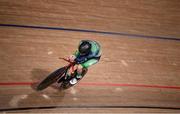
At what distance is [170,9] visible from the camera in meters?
8.30

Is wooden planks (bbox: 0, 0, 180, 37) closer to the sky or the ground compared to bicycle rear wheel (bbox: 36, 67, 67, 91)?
closer to the sky

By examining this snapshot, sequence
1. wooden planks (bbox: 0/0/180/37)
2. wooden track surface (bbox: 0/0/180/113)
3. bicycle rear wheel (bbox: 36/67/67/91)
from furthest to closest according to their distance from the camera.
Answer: wooden planks (bbox: 0/0/180/37) → wooden track surface (bbox: 0/0/180/113) → bicycle rear wheel (bbox: 36/67/67/91)

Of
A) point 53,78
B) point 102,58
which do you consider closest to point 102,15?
point 102,58

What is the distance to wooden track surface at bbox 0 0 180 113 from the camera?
5.91 m

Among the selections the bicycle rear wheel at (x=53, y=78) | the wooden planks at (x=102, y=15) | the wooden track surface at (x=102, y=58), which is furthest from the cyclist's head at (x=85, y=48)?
the wooden planks at (x=102, y=15)

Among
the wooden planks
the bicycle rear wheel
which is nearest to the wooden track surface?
the wooden planks

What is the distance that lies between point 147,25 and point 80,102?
296 cm

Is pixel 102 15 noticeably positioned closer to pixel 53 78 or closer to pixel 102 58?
pixel 102 58

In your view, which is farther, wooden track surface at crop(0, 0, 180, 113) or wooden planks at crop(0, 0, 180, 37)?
wooden planks at crop(0, 0, 180, 37)

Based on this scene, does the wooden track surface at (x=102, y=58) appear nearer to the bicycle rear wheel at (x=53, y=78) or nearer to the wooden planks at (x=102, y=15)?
the wooden planks at (x=102, y=15)

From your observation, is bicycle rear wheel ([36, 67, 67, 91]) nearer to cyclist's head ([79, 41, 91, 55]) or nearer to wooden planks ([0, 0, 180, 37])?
cyclist's head ([79, 41, 91, 55])

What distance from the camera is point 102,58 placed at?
6816mm

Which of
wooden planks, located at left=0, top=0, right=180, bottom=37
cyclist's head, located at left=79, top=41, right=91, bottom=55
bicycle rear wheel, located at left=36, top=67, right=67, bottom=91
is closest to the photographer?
cyclist's head, located at left=79, top=41, right=91, bottom=55

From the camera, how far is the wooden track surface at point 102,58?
5.91 m
